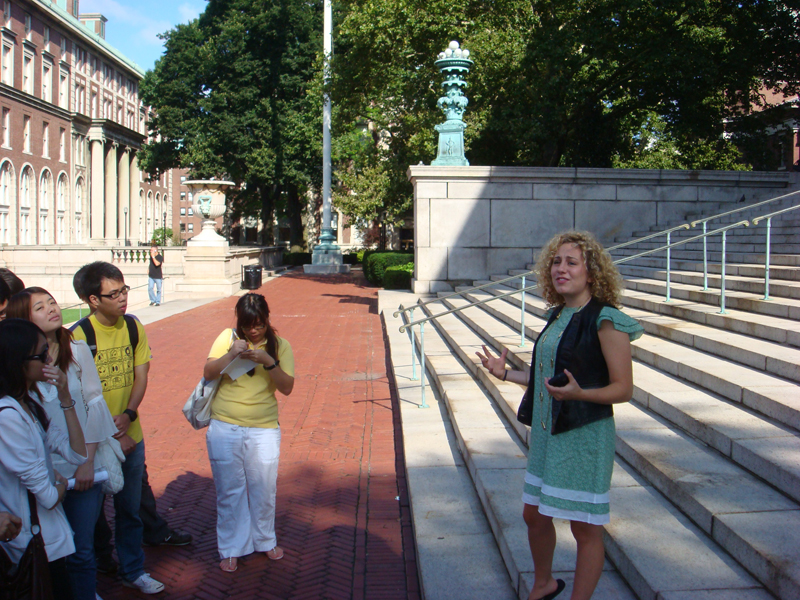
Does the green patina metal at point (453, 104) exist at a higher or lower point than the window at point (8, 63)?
lower

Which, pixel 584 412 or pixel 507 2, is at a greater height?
pixel 507 2

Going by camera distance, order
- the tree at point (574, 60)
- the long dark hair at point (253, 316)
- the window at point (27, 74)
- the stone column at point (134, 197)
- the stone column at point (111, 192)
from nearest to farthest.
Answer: the long dark hair at point (253, 316) → the tree at point (574, 60) → the window at point (27, 74) → the stone column at point (111, 192) → the stone column at point (134, 197)

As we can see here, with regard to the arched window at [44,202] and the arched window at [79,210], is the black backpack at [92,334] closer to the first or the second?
the arched window at [44,202]

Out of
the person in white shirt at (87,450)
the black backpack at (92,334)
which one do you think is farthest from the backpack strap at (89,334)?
the person in white shirt at (87,450)

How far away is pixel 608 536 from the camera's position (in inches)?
141

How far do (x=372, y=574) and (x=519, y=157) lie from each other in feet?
59.3

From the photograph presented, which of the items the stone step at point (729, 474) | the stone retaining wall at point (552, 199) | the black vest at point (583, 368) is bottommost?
the stone step at point (729, 474)

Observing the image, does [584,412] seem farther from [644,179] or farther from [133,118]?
[133,118]

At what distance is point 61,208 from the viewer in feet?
184

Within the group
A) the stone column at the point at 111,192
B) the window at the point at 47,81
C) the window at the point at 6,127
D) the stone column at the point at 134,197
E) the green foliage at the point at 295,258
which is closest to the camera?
the green foliage at the point at 295,258

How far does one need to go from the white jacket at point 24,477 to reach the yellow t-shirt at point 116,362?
982 mm

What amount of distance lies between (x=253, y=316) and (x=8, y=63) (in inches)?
2117

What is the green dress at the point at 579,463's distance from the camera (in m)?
2.83

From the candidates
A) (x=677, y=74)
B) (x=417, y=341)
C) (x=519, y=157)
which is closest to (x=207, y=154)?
(x=519, y=157)
